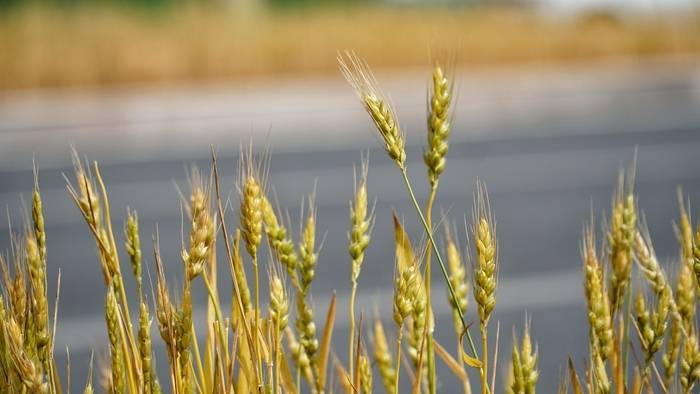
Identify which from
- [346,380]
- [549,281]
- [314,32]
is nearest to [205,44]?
[314,32]

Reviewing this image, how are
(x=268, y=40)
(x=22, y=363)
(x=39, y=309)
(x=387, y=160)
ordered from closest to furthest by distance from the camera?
(x=22, y=363)
(x=39, y=309)
(x=387, y=160)
(x=268, y=40)

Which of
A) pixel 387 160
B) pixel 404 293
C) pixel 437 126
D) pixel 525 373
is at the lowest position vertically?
pixel 525 373

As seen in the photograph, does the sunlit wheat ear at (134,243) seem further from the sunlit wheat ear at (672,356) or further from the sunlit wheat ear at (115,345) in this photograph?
the sunlit wheat ear at (672,356)

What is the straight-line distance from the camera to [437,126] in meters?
1.65

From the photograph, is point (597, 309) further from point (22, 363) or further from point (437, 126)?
point (22, 363)

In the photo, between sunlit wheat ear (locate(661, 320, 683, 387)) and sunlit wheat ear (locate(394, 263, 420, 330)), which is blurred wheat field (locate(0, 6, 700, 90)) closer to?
sunlit wheat ear (locate(661, 320, 683, 387))

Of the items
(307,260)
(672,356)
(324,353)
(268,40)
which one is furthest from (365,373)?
(268,40)

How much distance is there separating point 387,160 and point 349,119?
2929 mm

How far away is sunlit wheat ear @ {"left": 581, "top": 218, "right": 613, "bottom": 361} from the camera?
163 cm

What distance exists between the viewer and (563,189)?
1134 centimetres

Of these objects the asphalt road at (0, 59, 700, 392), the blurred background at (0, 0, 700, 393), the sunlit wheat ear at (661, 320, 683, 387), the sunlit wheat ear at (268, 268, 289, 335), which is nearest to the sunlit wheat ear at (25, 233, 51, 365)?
the sunlit wheat ear at (268, 268, 289, 335)

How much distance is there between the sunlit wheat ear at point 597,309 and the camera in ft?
5.35

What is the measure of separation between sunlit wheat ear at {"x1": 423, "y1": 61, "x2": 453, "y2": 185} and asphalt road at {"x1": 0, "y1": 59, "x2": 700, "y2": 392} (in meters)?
4.10

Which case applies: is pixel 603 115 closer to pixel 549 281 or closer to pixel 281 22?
pixel 281 22
